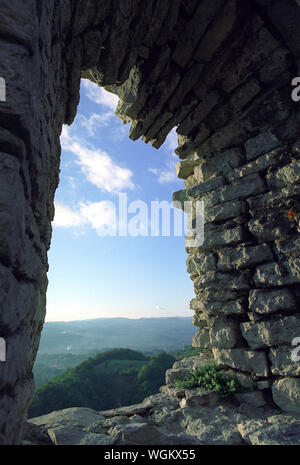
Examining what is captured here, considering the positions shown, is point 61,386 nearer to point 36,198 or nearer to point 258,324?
point 258,324

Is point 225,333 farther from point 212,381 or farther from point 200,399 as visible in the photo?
point 200,399

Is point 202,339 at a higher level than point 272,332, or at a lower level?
lower

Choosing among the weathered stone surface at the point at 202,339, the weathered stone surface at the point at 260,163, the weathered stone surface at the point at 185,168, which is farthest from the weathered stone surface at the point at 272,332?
the weathered stone surface at the point at 185,168

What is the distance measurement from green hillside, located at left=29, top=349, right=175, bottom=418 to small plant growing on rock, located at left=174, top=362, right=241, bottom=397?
8.45m

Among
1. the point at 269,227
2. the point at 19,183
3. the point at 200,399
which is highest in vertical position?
the point at 269,227

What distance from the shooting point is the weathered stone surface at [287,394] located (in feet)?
9.54

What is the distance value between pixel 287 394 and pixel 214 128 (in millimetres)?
4019

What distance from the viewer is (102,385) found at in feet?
42.4

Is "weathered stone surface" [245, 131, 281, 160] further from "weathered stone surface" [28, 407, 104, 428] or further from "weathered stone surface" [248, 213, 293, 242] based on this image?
"weathered stone surface" [28, 407, 104, 428]

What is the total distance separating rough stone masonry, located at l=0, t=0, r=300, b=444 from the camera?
1949 mm

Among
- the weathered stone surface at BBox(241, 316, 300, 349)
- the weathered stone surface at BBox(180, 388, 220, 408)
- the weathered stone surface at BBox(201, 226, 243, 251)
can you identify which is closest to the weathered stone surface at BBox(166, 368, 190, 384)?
the weathered stone surface at BBox(180, 388, 220, 408)

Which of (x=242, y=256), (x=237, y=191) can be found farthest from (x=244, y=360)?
(x=237, y=191)
